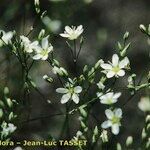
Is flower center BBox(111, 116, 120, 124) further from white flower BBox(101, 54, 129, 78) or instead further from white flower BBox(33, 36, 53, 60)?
white flower BBox(33, 36, 53, 60)

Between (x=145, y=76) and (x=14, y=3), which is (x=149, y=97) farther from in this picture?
(x=14, y=3)

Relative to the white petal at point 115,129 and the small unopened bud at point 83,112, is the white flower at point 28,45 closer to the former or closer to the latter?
the small unopened bud at point 83,112

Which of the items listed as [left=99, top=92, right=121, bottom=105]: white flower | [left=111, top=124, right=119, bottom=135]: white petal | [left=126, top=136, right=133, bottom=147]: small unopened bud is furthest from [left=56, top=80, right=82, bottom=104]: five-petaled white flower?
[left=126, top=136, right=133, bottom=147]: small unopened bud

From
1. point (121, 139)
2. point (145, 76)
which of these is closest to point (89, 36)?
point (145, 76)

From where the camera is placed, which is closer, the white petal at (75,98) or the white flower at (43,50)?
the white petal at (75,98)

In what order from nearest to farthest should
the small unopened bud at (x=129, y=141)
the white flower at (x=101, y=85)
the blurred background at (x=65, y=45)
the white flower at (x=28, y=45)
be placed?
the small unopened bud at (x=129, y=141) → the white flower at (x=101, y=85) → the white flower at (x=28, y=45) → the blurred background at (x=65, y=45)

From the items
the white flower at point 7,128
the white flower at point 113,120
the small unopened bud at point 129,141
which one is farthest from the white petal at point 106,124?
the white flower at point 7,128
